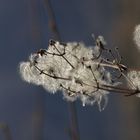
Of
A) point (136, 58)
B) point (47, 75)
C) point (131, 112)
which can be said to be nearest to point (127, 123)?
point (131, 112)

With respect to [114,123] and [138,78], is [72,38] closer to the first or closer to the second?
[114,123]

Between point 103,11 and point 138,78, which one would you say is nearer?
point 138,78

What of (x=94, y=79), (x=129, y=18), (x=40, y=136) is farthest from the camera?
(x=129, y=18)

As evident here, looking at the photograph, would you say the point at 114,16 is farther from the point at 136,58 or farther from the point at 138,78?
the point at 138,78

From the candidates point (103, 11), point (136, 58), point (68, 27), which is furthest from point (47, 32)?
point (136, 58)

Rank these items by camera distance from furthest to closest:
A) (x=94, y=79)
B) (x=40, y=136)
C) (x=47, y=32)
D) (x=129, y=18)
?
1. (x=47, y=32)
2. (x=129, y=18)
3. (x=40, y=136)
4. (x=94, y=79)

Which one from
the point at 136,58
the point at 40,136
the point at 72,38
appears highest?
the point at 72,38

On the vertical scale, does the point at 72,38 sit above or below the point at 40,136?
above
